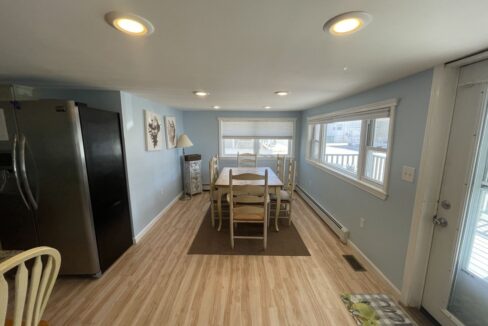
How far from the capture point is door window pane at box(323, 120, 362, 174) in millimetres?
2816

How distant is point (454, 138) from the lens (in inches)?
56.7

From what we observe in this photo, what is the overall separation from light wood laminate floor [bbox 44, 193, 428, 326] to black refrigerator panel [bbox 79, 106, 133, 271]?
272mm

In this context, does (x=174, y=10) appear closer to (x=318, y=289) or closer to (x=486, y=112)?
(x=486, y=112)

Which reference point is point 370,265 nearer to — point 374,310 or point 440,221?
point 374,310

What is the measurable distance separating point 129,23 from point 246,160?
12.5 feet

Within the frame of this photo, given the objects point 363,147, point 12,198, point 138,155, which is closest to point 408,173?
point 363,147

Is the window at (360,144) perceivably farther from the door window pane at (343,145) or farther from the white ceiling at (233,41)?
the white ceiling at (233,41)

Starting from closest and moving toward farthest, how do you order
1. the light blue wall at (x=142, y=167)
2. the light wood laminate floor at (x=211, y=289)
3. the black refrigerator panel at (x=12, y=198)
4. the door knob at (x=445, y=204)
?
the door knob at (x=445, y=204) → the light wood laminate floor at (x=211, y=289) → the black refrigerator panel at (x=12, y=198) → the light blue wall at (x=142, y=167)

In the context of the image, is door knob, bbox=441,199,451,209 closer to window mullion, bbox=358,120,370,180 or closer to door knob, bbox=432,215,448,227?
door knob, bbox=432,215,448,227

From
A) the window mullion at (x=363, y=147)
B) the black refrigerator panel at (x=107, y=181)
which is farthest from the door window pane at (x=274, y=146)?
the black refrigerator panel at (x=107, y=181)

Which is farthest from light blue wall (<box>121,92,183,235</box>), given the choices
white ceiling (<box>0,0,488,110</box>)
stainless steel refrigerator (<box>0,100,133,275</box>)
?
white ceiling (<box>0,0,488,110</box>)

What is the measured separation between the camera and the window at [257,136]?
497 centimetres

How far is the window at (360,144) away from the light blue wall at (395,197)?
0.31 ft

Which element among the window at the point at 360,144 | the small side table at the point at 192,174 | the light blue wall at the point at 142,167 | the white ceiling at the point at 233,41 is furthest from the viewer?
the small side table at the point at 192,174
